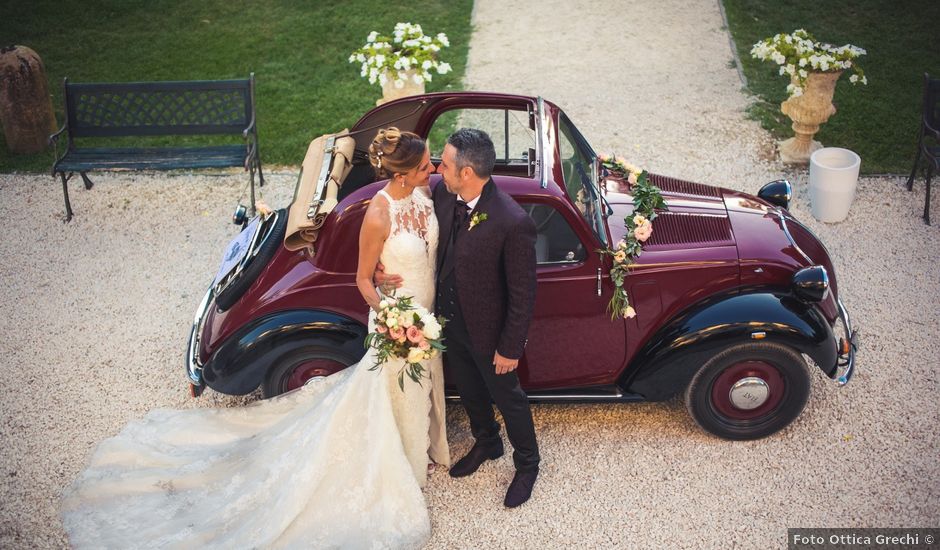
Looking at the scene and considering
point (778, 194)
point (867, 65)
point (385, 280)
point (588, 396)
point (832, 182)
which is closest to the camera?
point (385, 280)

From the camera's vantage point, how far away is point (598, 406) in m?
5.82

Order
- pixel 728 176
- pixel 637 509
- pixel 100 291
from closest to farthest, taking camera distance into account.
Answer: pixel 637 509 < pixel 100 291 < pixel 728 176

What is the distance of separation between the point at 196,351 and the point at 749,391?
3470 mm

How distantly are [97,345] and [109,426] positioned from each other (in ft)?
3.31

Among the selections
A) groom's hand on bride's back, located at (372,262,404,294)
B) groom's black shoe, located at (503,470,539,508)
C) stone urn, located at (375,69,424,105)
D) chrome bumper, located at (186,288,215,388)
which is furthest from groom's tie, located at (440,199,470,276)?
stone urn, located at (375,69,424,105)

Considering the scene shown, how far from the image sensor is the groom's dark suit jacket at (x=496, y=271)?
14.1 feet

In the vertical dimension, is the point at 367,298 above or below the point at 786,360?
above

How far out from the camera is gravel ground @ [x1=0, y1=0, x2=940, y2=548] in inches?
197

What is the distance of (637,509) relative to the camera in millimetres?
5047

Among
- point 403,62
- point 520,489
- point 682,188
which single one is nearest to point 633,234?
point 682,188

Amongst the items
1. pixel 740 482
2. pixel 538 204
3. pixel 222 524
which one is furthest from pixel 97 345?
pixel 740 482

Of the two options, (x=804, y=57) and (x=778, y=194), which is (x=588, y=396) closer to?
(x=778, y=194)

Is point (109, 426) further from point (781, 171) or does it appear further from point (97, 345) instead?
point (781, 171)

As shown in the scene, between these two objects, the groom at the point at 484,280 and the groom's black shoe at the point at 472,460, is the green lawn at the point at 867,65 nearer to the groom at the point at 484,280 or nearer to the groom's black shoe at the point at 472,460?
the groom's black shoe at the point at 472,460
